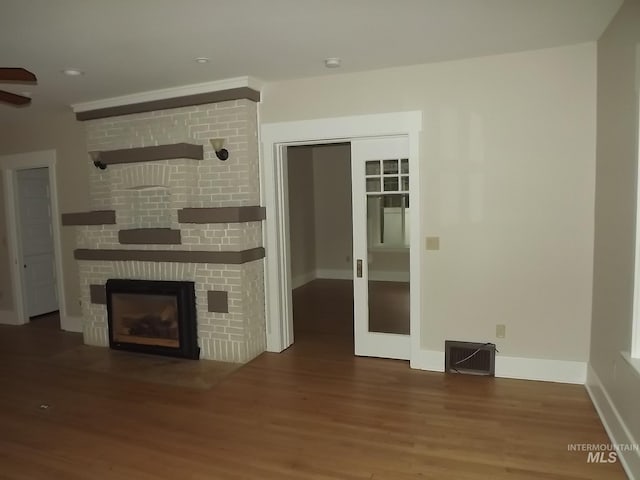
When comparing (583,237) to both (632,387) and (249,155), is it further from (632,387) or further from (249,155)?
(249,155)

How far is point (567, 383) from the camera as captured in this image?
354 centimetres

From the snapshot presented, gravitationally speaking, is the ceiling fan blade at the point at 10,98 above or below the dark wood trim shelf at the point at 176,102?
below

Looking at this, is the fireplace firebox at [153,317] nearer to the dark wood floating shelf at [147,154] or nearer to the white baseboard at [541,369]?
the dark wood floating shelf at [147,154]

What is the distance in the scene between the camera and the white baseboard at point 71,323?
18.3ft

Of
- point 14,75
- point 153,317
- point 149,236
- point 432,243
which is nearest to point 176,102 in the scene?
point 149,236

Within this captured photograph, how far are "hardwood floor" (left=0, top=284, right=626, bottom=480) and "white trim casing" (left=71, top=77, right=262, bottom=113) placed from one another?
269 centimetres

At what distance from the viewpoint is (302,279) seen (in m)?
8.42

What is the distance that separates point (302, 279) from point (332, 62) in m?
5.35

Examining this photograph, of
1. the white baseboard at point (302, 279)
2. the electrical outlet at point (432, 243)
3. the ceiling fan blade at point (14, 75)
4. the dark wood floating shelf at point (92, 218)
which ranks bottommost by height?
the white baseboard at point (302, 279)

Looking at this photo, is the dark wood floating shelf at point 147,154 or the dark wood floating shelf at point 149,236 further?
the dark wood floating shelf at point 149,236

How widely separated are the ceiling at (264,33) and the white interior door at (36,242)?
9.30ft

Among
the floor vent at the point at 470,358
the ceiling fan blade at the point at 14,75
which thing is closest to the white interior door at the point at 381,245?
the floor vent at the point at 470,358

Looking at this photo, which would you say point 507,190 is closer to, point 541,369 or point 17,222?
point 541,369

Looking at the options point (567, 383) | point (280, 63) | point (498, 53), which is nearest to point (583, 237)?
point (567, 383)
